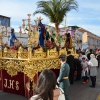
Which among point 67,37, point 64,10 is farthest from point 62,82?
point 64,10

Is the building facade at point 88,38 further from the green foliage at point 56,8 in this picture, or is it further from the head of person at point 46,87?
the head of person at point 46,87

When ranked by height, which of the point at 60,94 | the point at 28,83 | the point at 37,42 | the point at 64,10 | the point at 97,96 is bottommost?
the point at 97,96

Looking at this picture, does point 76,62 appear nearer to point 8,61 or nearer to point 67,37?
point 67,37

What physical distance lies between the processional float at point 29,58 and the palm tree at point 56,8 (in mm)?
6226

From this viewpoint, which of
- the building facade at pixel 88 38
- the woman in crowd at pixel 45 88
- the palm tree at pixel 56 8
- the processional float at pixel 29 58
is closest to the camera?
the woman in crowd at pixel 45 88

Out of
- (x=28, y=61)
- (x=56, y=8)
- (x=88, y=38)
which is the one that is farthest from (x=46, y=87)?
(x=88, y=38)

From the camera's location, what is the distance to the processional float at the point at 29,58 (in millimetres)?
5043

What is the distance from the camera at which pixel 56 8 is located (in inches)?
481

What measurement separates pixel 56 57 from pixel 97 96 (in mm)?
1961

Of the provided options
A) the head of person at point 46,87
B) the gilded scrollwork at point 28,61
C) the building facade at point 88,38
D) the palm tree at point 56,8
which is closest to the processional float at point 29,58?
the gilded scrollwork at point 28,61

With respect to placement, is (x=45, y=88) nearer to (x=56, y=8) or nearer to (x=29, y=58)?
(x=29, y=58)

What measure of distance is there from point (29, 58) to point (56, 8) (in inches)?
312

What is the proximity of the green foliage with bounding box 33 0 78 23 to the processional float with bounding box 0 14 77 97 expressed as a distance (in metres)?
6.24

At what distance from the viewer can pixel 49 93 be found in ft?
5.47
